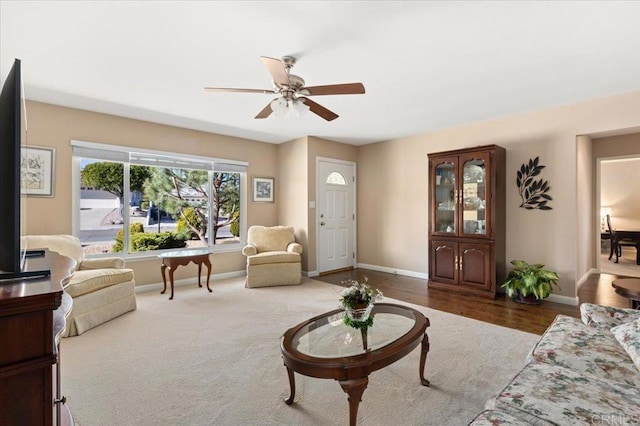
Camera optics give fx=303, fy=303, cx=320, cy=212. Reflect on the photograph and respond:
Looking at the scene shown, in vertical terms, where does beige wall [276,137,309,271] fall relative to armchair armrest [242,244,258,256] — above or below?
above

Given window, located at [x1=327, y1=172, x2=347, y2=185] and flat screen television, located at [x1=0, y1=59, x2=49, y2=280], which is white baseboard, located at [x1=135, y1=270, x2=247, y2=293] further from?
flat screen television, located at [x1=0, y1=59, x2=49, y2=280]

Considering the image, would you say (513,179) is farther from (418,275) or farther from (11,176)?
(11,176)

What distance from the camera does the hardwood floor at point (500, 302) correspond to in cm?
328

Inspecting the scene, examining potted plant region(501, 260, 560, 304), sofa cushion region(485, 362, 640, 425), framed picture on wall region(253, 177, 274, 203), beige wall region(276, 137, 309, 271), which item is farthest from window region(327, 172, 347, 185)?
sofa cushion region(485, 362, 640, 425)

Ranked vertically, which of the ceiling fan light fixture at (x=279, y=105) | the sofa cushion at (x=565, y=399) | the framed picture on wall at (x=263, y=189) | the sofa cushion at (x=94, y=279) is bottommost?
the sofa cushion at (x=565, y=399)

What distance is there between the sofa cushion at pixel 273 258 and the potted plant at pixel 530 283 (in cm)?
300

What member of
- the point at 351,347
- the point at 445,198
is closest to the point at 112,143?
the point at 351,347

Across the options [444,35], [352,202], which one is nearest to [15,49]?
[444,35]

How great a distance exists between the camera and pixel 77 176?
3.95 metres

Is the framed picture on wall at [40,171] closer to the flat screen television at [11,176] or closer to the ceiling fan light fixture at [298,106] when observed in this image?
the ceiling fan light fixture at [298,106]

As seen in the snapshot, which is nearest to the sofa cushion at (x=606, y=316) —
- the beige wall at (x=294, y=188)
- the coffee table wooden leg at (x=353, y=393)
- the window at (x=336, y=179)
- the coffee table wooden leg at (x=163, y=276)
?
the coffee table wooden leg at (x=353, y=393)

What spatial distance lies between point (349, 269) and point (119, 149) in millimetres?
4364

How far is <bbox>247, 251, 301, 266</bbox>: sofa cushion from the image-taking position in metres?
4.58

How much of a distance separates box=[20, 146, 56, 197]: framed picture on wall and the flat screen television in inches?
133
